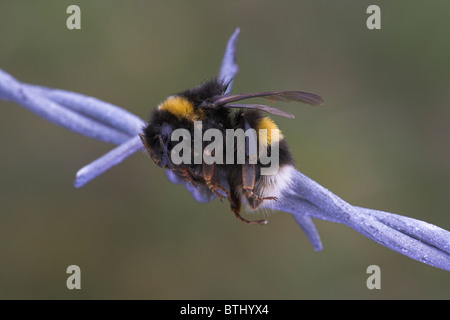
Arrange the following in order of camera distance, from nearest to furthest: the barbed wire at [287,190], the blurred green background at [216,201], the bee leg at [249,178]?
the barbed wire at [287,190], the bee leg at [249,178], the blurred green background at [216,201]

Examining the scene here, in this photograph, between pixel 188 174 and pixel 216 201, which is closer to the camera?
pixel 188 174

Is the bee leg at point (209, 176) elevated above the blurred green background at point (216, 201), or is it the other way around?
the blurred green background at point (216, 201)

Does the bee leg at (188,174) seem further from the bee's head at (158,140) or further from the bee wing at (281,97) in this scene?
the bee wing at (281,97)

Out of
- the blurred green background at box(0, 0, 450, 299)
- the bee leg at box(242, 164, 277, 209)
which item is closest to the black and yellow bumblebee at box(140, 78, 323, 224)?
the bee leg at box(242, 164, 277, 209)

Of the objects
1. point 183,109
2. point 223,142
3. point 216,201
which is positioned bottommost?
point 223,142

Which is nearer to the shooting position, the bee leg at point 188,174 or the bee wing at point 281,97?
the bee wing at point 281,97

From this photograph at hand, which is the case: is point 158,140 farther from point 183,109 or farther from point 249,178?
point 249,178

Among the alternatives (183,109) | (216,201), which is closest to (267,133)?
(183,109)

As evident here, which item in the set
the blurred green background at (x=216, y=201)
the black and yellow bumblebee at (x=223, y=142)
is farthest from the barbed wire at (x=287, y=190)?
the blurred green background at (x=216, y=201)

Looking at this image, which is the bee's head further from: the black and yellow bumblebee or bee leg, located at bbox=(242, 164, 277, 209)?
bee leg, located at bbox=(242, 164, 277, 209)
